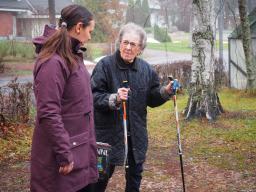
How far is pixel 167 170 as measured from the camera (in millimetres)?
5809

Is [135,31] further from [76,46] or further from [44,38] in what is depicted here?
[44,38]

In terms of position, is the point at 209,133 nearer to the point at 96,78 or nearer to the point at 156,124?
the point at 156,124

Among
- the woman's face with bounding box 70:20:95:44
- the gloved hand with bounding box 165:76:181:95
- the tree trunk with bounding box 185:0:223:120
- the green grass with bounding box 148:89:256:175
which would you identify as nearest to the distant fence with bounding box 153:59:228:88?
Result: the green grass with bounding box 148:89:256:175

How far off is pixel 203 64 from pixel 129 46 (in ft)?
15.4

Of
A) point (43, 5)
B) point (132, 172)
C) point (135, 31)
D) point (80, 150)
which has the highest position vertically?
point (43, 5)

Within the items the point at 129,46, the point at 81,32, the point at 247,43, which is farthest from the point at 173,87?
the point at 247,43

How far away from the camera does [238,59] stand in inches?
600

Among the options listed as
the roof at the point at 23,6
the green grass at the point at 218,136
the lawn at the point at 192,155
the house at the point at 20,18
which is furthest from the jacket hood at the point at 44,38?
the roof at the point at 23,6

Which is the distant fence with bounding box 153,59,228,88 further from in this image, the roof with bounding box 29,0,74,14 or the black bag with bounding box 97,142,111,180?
the roof with bounding box 29,0,74,14

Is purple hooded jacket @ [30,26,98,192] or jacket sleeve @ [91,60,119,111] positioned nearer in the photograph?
purple hooded jacket @ [30,26,98,192]

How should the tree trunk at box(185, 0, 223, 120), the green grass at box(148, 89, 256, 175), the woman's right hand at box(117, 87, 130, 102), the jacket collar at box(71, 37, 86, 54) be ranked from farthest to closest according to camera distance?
the tree trunk at box(185, 0, 223, 120), the green grass at box(148, 89, 256, 175), the woman's right hand at box(117, 87, 130, 102), the jacket collar at box(71, 37, 86, 54)

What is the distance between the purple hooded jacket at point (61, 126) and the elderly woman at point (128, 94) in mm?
593

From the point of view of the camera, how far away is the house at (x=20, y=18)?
1407 inches

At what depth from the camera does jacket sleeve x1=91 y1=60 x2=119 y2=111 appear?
355 centimetres
